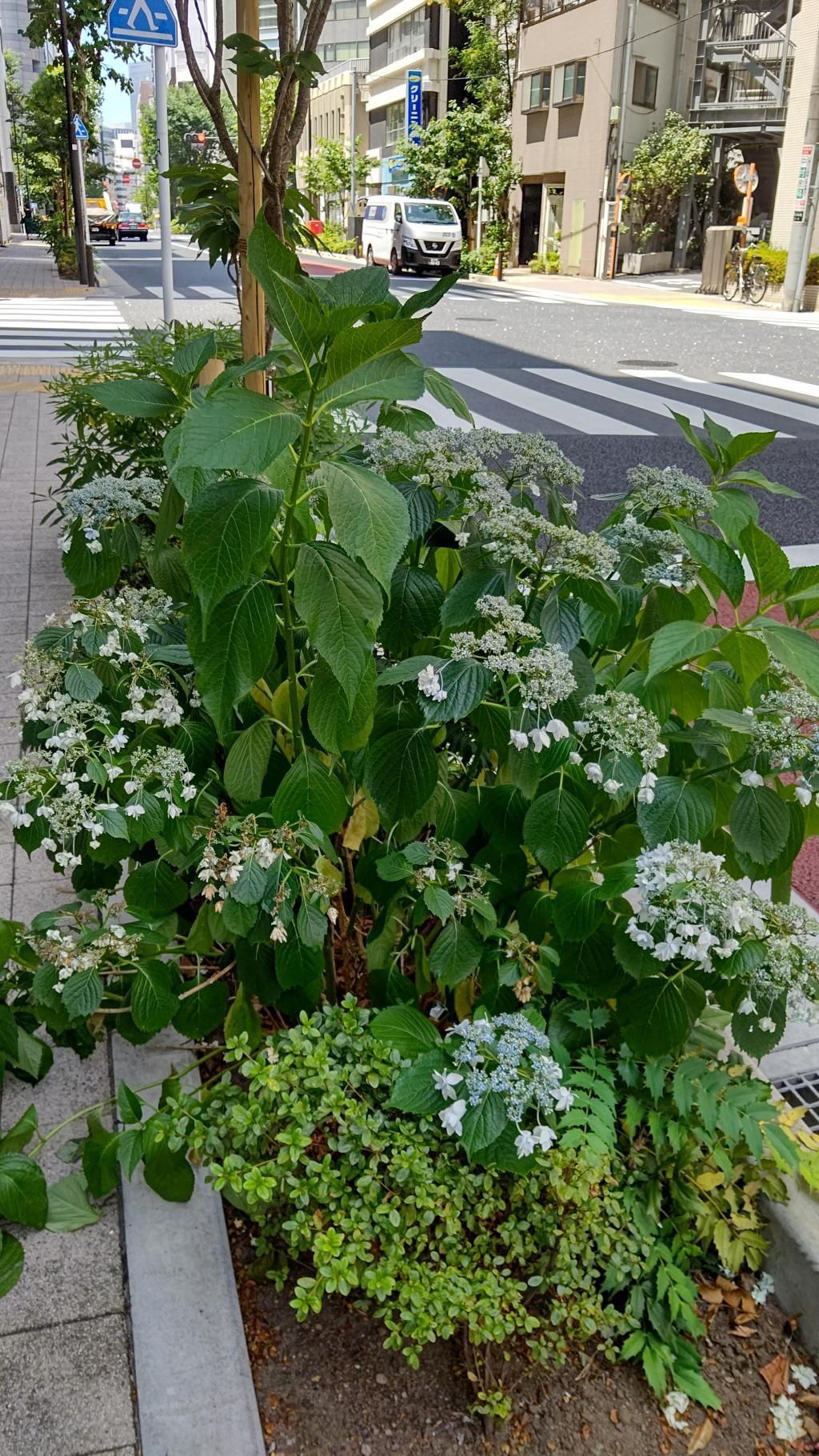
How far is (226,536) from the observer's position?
150 centimetres

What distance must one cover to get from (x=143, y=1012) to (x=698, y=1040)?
102 cm

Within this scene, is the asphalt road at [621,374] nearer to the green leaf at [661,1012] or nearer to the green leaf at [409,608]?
the green leaf at [409,608]

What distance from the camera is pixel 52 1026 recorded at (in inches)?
80.7

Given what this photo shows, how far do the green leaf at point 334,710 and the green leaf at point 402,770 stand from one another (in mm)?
145

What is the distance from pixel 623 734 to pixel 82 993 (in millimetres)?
968

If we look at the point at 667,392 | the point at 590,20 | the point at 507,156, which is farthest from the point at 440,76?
the point at 667,392

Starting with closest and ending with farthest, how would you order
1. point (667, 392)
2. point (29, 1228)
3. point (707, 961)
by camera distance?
point (707, 961) → point (29, 1228) → point (667, 392)

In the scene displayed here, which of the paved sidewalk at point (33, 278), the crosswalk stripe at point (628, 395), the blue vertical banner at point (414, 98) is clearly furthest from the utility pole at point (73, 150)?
the blue vertical banner at point (414, 98)

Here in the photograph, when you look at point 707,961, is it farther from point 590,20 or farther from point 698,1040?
point 590,20

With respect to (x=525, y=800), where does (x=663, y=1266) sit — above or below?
below

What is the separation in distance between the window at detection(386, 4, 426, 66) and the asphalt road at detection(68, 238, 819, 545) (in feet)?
124

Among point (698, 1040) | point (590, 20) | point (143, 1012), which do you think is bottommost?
point (698, 1040)

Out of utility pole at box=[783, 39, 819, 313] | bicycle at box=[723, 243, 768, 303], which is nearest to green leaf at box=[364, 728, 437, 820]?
utility pole at box=[783, 39, 819, 313]

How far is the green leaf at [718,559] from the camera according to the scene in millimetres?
1801
